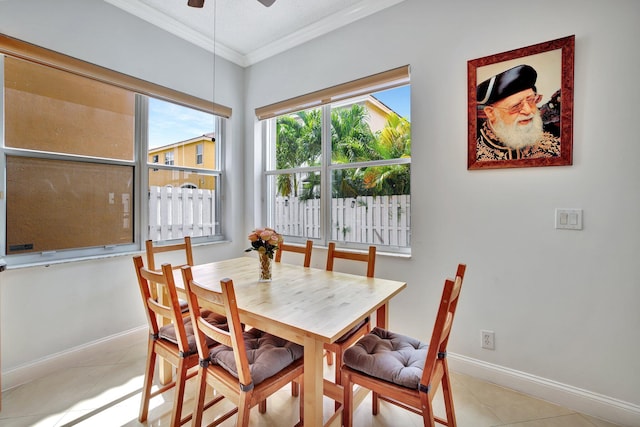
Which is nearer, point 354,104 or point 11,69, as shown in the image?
point 11,69

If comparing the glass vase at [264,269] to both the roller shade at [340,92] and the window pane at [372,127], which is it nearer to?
the window pane at [372,127]

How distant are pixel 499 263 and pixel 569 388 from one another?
30.9 inches

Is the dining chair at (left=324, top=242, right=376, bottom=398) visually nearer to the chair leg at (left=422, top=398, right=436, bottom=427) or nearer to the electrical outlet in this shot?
the chair leg at (left=422, top=398, right=436, bottom=427)

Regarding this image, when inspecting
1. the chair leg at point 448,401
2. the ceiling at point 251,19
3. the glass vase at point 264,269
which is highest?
the ceiling at point 251,19

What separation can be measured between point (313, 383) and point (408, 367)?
1.45 feet

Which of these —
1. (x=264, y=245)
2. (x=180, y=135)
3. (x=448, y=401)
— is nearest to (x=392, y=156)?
(x=264, y=245)

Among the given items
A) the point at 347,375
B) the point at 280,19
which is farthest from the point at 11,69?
the point at 347,375

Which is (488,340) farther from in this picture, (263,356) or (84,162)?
(84,162)

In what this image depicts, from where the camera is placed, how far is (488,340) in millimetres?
1949

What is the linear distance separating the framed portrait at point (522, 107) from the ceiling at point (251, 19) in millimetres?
1030

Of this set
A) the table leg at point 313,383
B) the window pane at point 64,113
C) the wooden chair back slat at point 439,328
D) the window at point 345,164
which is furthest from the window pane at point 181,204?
the wooden chair back slat at point 439,328

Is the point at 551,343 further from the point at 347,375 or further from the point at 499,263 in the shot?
the point at 347,375

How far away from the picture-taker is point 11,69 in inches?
75.7

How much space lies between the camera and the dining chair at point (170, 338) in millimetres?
1358
